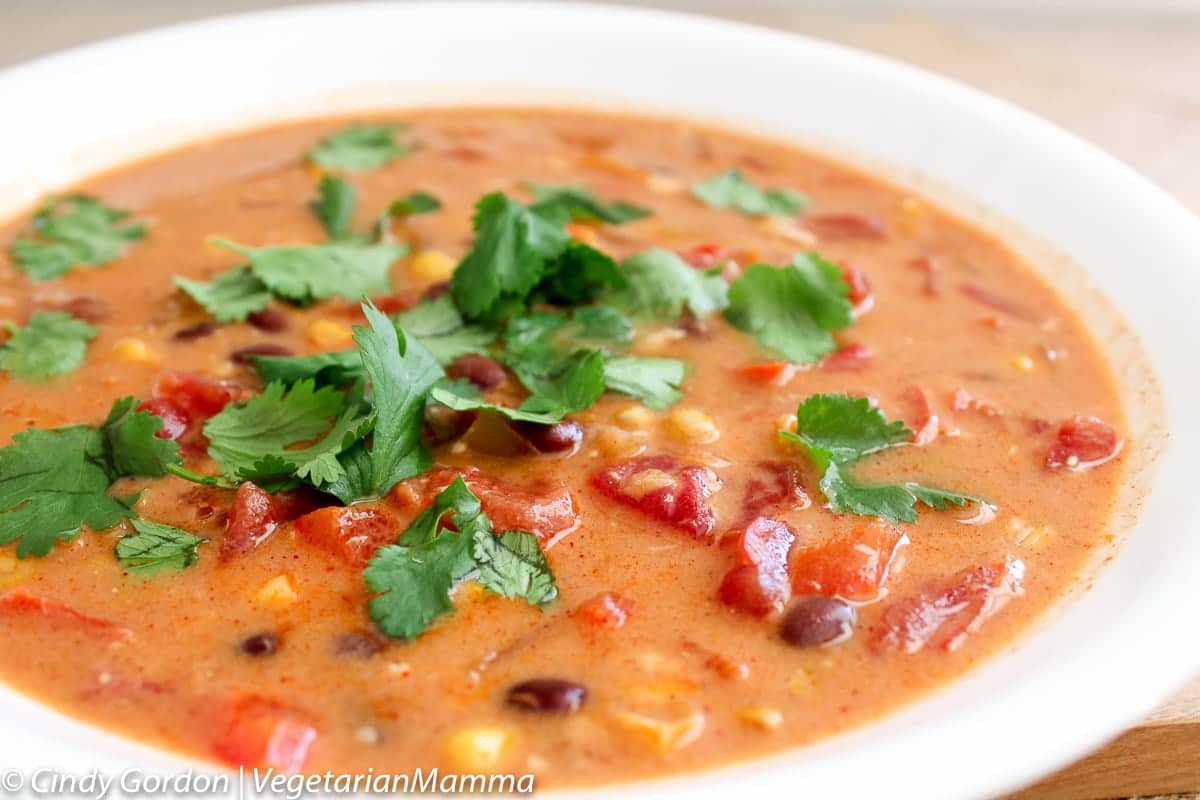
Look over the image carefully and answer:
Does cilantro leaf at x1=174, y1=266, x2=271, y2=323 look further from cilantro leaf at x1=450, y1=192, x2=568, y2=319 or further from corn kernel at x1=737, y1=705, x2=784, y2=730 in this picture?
corn kernel at x1=737, y1=705, x2=784, y2=730

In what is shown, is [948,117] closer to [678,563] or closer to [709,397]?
[709,397]

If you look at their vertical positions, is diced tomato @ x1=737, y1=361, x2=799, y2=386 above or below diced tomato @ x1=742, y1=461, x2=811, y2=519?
above

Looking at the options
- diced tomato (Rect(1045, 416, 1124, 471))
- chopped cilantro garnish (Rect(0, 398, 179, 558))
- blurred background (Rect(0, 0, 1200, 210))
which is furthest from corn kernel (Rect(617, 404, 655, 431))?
blurred background (Rect(0, 0, 1200, 210))

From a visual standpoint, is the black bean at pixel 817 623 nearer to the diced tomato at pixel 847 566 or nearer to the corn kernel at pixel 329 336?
the diced tomato at pixel 847 566

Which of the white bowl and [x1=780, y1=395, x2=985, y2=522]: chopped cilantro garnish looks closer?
the white bowl

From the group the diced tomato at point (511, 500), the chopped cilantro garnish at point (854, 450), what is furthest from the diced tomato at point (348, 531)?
the chopped cilantro garnish at point (854, 450)
